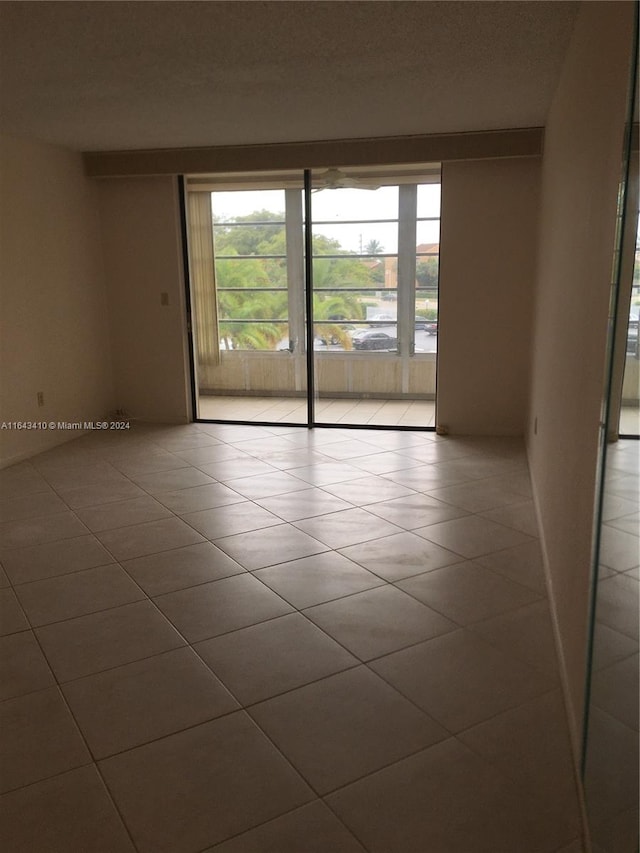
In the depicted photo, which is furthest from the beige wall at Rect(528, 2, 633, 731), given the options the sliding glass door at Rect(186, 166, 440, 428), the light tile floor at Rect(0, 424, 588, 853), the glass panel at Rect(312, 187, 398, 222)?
the sliding glass door at Rect(186, 166, 440, 428)

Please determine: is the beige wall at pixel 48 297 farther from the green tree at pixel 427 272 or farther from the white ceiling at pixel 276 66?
the green tree at pixel 427 272

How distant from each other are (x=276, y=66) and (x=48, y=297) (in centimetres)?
286

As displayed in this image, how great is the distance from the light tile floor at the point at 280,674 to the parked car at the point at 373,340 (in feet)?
11.0

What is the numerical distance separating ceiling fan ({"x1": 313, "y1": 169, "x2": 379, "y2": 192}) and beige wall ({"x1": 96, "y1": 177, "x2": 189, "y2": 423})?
1297 mm

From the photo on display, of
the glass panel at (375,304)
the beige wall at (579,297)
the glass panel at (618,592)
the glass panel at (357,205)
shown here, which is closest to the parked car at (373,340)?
the glass panel at (375,304)

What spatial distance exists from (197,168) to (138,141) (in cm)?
51

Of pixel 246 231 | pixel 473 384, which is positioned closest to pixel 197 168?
pixel 246 231

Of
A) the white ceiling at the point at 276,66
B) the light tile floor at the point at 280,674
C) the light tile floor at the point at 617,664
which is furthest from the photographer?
the white ceiling at the point at 276,66

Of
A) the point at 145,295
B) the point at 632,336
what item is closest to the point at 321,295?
the point at 145,295

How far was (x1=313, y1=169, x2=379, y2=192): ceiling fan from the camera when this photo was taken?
19.7 ft

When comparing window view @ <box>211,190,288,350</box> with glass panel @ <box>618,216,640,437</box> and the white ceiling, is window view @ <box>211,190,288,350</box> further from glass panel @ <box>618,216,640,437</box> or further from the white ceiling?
glass panel @ <box>618,216,640,437</box>

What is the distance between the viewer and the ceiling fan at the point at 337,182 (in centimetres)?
601

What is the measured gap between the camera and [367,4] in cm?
251

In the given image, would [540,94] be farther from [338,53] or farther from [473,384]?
[473,384]
